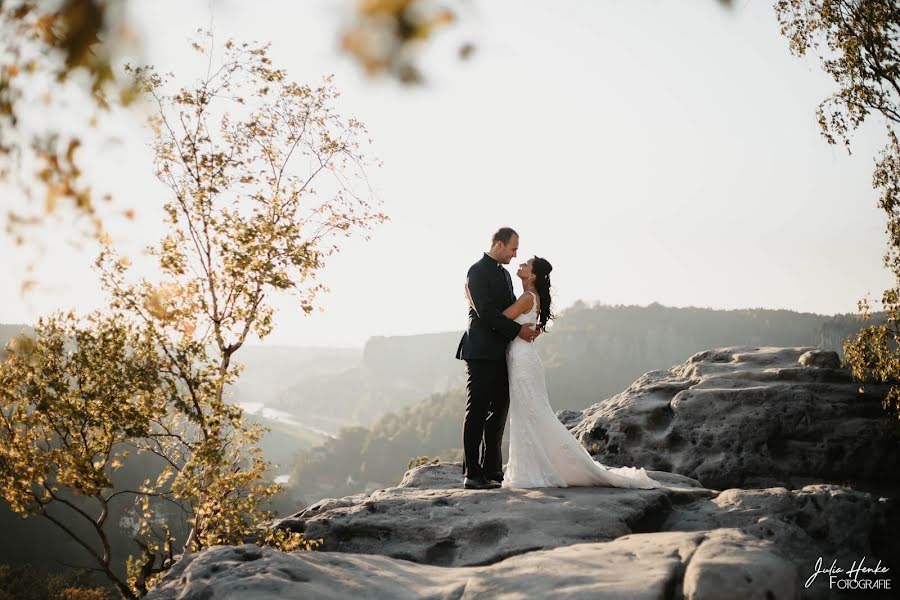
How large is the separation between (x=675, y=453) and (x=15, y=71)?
37.7 feet

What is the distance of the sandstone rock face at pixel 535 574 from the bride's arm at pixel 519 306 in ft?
11.1

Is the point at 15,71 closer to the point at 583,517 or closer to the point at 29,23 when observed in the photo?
the point at 29,23

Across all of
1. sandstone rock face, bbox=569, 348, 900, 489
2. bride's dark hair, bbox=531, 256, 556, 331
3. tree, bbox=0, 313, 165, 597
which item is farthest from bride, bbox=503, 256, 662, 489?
tree, bbox=0, 313, 165, 597

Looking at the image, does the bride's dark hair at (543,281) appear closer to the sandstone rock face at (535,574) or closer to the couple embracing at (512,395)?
the couple embracing at (512,395)

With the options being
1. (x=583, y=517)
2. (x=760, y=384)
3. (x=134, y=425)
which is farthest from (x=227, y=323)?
(x=760, y=384)

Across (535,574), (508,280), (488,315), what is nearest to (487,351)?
(488,315)

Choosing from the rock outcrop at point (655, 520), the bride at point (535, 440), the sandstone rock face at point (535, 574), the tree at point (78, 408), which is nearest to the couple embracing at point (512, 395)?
the bride at point (535, 440)

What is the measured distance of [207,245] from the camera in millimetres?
10953

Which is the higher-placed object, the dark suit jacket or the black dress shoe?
the dark suit jacket

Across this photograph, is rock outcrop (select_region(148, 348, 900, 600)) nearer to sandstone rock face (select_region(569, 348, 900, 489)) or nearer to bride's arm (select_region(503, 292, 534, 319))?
sandstone rock face (select_region(569, 348, 900, 489))

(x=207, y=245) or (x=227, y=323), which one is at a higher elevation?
(x=207, y=245)

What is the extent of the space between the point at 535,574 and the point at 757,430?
26.5 feet

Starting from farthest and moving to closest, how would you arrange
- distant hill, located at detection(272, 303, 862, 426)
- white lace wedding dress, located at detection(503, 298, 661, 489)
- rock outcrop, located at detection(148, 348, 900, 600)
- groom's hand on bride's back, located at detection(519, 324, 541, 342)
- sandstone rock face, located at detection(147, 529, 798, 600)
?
1. distant hill, located at detection(272, 303, 862, 426)
2. groom's hand on bride's back, located at detection(519, 324, 541, 342)
3. white lace wedding dress, located at detection(503, 298, 661, 489)
4. rock outcrop, located at detection(148, 348, 900, 600)
5. sandstone rock face, located at detection(147, 529, 798, 600)

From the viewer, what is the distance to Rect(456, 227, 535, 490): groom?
8602 millimetres
